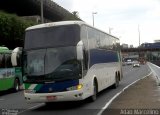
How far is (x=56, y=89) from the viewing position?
1633 cm

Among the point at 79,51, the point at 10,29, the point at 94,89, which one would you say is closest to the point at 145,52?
the point at 10,29

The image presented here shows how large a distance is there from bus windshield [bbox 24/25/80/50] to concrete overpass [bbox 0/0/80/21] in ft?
122

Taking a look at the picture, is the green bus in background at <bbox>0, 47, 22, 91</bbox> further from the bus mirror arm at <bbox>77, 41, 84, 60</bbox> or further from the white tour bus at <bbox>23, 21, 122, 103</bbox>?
the bus mirror arm at <bbox>77, 41, 84, 60</bbox>

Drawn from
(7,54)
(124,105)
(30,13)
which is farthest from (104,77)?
(30,13)

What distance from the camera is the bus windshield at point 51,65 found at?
53.9 ft

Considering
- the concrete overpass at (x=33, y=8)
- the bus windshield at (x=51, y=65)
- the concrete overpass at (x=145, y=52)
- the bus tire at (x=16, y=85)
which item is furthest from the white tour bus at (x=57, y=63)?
the concrete overpass at (x=145, y=52)

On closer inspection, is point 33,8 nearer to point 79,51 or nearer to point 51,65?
point 51,65

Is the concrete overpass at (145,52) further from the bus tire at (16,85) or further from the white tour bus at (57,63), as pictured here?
the white tour bus at (57,63)

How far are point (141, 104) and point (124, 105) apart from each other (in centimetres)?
65

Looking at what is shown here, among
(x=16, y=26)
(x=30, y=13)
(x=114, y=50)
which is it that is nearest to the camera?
(x=114, y=50)

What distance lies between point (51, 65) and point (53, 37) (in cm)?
125

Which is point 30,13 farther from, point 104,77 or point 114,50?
point 104,77

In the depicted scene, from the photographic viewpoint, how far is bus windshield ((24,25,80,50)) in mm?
16953

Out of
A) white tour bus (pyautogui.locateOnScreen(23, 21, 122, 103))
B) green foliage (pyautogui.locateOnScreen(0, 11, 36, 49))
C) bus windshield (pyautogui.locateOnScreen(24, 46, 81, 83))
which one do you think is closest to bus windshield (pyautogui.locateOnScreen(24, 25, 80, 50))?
white tour bus (pyautogui.locateOnScreen(23, 21, 122, 103))
